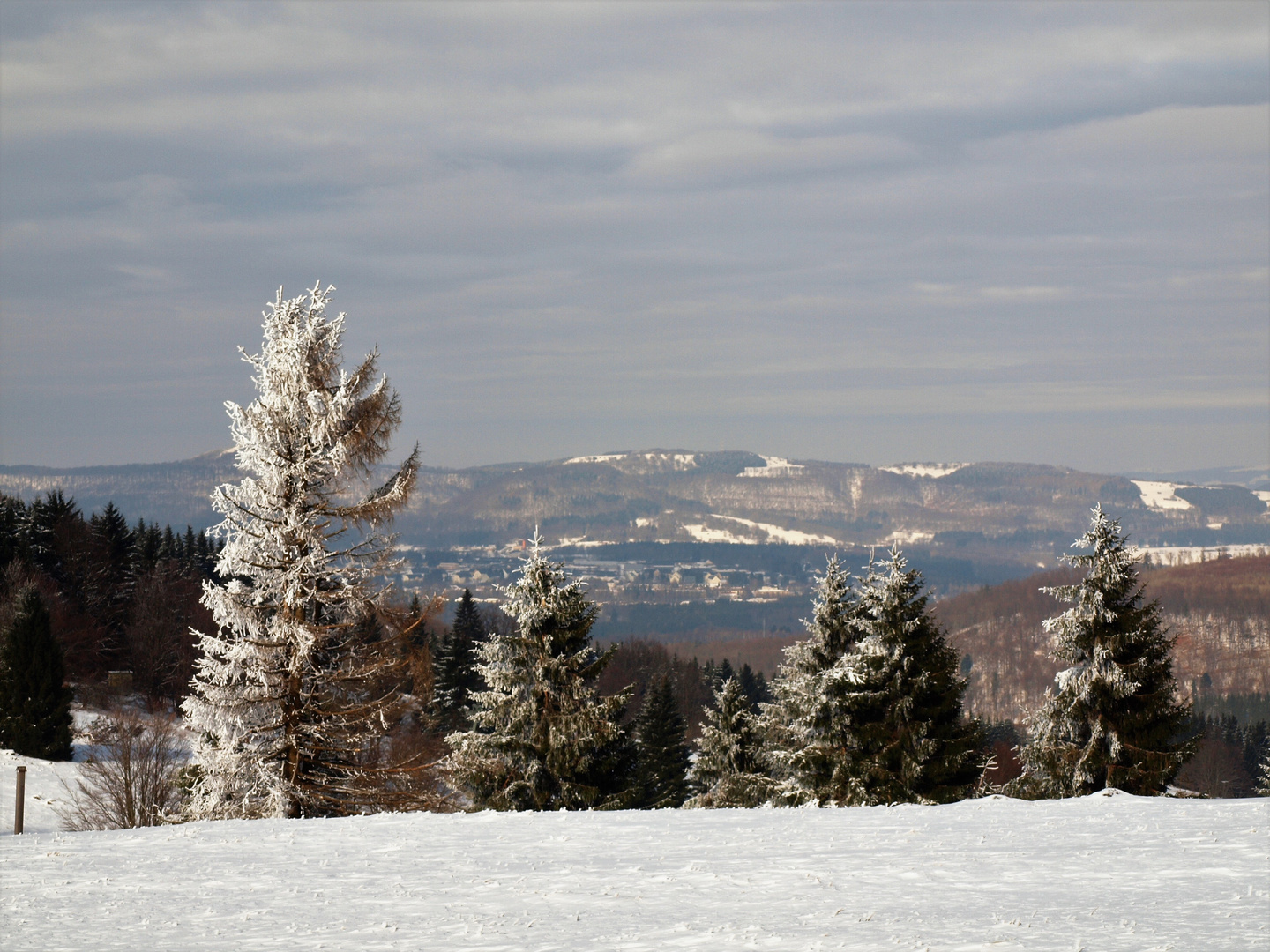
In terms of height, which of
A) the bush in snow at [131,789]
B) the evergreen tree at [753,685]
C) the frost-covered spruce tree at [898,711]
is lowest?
the evergreen tree at [753,685]

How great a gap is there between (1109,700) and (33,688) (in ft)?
153

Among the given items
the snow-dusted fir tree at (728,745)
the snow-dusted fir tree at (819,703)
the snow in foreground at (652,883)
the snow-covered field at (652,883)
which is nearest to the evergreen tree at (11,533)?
the snow-dusted fir tree at (728,745)

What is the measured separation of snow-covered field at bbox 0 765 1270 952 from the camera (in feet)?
30.0

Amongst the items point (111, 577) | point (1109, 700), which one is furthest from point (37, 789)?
point (1109, 700)

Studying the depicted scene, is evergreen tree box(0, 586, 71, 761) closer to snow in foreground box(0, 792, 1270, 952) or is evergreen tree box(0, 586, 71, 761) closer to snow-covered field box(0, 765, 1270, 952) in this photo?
snow in foreground box(0, 792, 1270, 952)

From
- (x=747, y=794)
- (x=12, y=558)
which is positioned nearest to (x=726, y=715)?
(x=747, y=794)

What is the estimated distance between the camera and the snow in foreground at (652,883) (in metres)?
9.15

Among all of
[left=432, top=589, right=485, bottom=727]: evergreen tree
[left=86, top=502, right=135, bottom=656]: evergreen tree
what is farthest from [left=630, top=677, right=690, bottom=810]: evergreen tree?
[left=86, top=502, right=135, bottom=656]: evergreen tree

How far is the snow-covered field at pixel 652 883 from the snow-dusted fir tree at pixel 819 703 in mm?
12931

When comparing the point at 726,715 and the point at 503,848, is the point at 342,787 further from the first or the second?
the point at 726,715

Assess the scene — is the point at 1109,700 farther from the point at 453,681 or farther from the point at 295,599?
the point at 453,681

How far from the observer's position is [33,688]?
4991 cm

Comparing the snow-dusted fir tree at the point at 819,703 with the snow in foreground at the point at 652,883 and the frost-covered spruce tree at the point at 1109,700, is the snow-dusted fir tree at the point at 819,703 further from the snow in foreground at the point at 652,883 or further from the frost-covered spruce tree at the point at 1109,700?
the snow in foreground at the point at 652,883

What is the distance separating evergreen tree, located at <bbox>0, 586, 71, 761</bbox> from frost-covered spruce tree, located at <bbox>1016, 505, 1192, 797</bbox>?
145 ft
